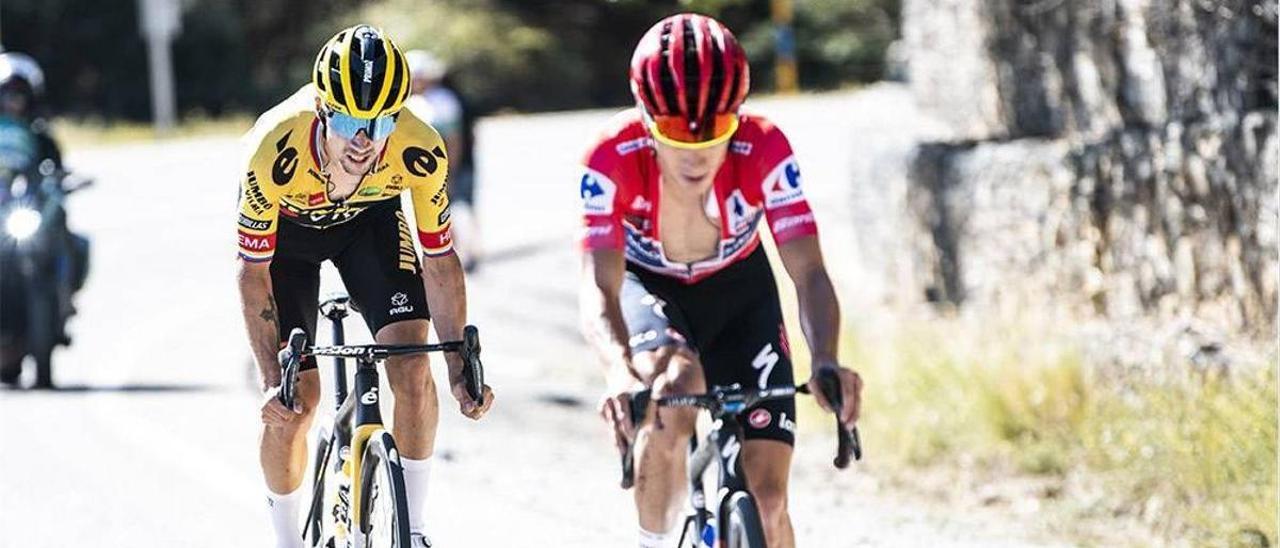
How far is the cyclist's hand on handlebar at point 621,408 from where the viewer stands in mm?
5391

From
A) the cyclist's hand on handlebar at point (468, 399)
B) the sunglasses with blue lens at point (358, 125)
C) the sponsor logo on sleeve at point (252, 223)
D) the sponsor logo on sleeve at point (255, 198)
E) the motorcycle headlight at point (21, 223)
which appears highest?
the sunglasses with blue lens at point (358, 125)

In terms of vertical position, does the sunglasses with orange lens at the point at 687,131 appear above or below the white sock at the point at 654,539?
above

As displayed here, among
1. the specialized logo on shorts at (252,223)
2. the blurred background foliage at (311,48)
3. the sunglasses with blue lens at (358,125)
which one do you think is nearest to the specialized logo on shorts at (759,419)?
the sunglasses with blue lens at (358,125)

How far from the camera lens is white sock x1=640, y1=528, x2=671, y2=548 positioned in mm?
6027

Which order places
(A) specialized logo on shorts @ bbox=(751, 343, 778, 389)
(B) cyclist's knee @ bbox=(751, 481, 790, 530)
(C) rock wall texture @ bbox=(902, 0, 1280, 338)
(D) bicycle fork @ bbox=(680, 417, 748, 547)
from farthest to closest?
(C) rock wall texture @ bbox=(902, 0, 1280, 338) → (A) specialized logo on shorts @ bbox=(751, 343, 778, 389) → (B) cyclist's knee @ bbox=(751, 481, 790, 530) → (D) bicycle fork @ bbox=(680, 417, 748, 547)

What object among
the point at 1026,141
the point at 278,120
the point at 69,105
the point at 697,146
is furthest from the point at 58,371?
the point at 69,105

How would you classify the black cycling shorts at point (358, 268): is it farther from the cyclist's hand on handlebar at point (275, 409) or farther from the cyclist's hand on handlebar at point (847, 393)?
the cyclist's hand on handlebar at point (847, 393)

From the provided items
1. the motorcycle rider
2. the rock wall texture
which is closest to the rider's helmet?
the motorcycle rider

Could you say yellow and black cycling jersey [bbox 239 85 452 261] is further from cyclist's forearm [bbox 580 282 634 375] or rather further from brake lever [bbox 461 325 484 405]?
cyclist's forearm [bbox 580 282 634 375]

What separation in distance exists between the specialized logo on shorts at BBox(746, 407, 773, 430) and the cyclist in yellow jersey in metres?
0.74

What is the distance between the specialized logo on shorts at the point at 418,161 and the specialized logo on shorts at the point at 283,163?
1.04 ft

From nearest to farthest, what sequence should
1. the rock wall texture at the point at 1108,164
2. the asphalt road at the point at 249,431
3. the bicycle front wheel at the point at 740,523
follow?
1. the bicycle front wheel at the point at 740,523
2. the asphalt road at the point at 249,431
3. the rock wall texture at the point at 1108,164

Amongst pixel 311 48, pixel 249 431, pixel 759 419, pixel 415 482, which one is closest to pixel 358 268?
pixel 415 482

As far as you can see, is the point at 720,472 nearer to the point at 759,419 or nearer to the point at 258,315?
the point at 759,419
